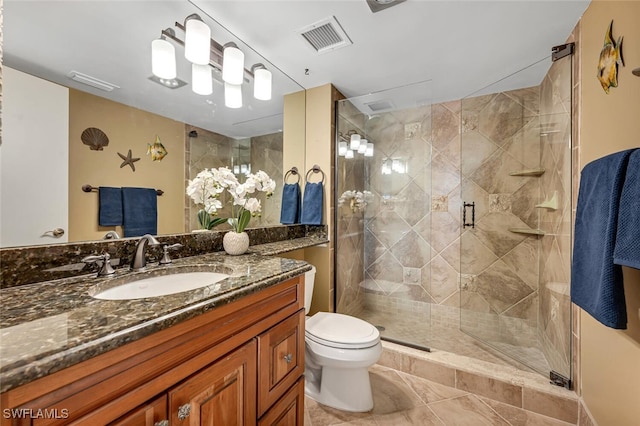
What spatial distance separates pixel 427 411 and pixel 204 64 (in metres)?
2.46

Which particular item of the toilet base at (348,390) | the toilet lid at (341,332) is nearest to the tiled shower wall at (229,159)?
the toilet lid at (341,332)

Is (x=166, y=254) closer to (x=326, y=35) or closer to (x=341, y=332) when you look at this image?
(x=341, y=332)

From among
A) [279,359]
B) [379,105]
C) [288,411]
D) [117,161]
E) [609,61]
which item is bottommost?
[288,411]

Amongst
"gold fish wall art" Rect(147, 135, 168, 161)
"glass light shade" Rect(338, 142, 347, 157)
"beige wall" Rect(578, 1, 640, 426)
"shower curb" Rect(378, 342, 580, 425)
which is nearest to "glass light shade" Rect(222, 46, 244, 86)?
"gold fish wall art" Rect(147, 135, 168, 161)

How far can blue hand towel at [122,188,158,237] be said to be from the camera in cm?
119

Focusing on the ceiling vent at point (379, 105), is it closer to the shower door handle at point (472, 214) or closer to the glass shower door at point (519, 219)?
the glass shower door at point (519, 219)

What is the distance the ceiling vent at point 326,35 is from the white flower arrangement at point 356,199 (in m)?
1.22

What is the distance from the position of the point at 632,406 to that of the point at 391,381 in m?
1.18

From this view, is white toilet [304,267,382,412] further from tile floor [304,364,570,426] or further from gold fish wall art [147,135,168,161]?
gold fish wall art [147,135,168,161]

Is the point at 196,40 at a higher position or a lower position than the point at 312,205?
higher

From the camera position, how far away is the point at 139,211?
1239mm

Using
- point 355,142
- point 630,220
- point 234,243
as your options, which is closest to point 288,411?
point 234,243

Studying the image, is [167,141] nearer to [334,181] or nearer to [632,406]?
[334,181]

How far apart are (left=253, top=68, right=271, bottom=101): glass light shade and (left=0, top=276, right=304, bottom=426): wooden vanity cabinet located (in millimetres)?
1417
